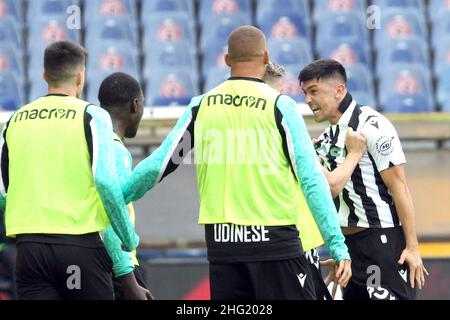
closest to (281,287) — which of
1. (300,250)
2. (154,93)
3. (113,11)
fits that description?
(300,250)

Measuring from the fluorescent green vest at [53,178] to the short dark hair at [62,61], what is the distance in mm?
172

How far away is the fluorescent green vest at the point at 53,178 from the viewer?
16.6 ft

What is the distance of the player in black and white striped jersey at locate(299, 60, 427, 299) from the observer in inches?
241

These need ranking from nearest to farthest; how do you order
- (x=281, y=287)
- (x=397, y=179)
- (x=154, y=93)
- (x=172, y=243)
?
(x=281, y=287), (x=397, y=179), (x=172, y=243), (x=154, y=93)

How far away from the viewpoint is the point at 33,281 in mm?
5047

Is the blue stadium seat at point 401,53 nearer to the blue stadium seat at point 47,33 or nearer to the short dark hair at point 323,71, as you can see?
the blue stadium seat at point 47,33

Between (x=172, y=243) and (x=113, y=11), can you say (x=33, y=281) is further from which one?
(x=113, y=11)

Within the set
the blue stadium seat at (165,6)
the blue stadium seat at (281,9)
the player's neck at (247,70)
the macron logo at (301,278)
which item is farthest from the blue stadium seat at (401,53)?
the macron logo at (301,278)

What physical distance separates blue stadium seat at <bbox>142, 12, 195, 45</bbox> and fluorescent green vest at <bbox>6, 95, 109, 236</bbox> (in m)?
7.78

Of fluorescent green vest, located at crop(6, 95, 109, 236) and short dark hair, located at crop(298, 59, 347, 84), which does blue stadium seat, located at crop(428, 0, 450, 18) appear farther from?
fluorescent green vest, located at crop(6, 95, 109, 236)

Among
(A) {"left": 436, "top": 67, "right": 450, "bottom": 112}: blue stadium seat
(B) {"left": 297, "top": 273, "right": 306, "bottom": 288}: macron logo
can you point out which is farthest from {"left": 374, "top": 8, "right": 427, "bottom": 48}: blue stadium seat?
(B) {"left": 297, "top": 273, "right": 306, "bottom": 288}: macron logo

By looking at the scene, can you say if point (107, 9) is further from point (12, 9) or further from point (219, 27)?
point (219, 27)

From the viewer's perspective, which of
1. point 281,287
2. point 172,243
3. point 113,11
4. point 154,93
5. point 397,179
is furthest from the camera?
point 113,11
